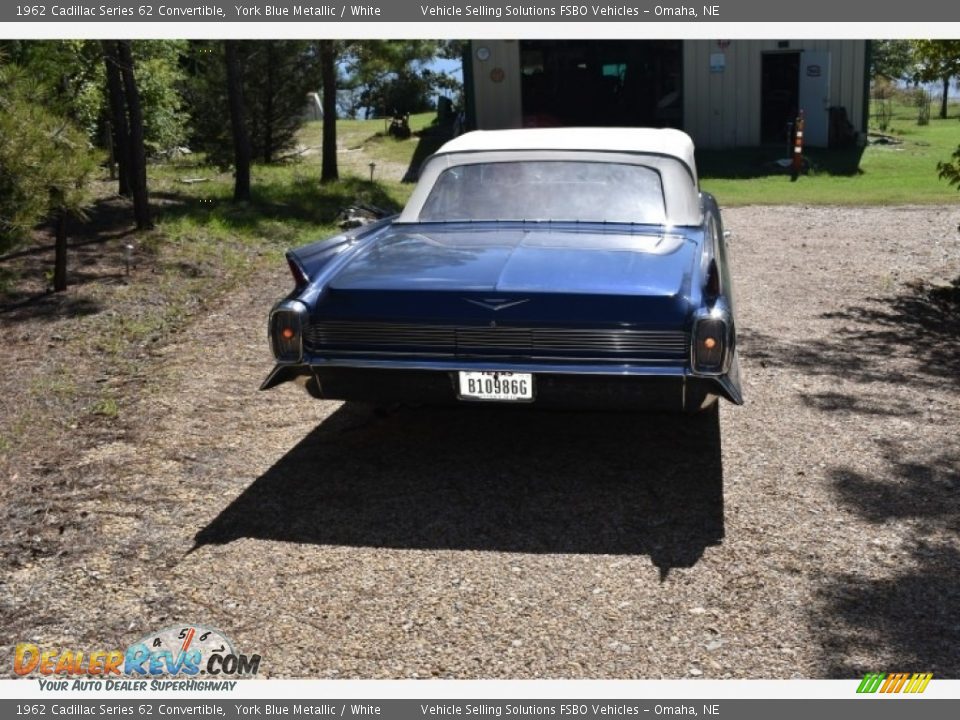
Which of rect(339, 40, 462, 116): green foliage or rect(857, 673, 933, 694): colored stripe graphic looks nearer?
rect(857, 673, 933, 694): colored stripe graphic

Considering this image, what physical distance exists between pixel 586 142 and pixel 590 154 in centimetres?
21

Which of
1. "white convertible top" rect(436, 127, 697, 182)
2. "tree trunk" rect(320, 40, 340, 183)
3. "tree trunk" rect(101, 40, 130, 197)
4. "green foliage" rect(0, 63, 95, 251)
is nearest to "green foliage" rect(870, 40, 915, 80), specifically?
"tree trunk" rect(320, 40, 340, 183)

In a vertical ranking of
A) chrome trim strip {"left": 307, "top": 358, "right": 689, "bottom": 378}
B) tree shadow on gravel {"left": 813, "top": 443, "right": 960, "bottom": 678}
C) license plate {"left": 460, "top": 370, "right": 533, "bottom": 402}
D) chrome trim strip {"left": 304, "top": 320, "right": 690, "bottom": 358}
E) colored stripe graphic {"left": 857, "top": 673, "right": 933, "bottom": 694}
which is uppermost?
chrome trim strip {"left": 304, "top": 320, "right": 690, "bottom": 358}

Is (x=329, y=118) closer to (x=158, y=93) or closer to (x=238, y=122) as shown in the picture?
(x=158, y=93)

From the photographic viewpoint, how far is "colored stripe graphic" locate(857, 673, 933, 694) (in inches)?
136

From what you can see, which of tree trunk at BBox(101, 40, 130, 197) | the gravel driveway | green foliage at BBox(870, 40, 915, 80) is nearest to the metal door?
tree trunk at BBox(101, 40, 130, 197)

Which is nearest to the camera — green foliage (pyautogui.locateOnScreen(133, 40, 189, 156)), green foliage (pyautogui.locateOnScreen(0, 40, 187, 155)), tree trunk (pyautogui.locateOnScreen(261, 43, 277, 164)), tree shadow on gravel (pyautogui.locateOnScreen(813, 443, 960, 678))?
tree shadow on gravel (pyautogui.locateOnScreen(813, 443, 960, 678))

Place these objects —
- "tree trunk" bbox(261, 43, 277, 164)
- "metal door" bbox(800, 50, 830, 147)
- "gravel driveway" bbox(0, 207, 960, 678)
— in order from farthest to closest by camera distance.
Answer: "metal door" bbox(800, 50, 830, 147) < "tree trunk" bbox(261, 43, 277, 164) < "gravel driveway" bbox(0, 207, 960, 678)

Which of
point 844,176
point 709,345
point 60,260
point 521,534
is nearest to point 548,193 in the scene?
point 709,345

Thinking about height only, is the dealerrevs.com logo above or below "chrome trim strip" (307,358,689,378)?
below

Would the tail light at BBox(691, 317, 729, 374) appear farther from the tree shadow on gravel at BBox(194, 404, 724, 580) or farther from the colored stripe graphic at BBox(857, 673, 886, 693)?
the colored stripe graphic at BBox(857, 673, 886, 693)

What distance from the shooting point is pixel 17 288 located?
927 cm

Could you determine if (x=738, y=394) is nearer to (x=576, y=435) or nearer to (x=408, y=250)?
(x=576, y=435)

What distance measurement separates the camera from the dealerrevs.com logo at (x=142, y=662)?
362cm
